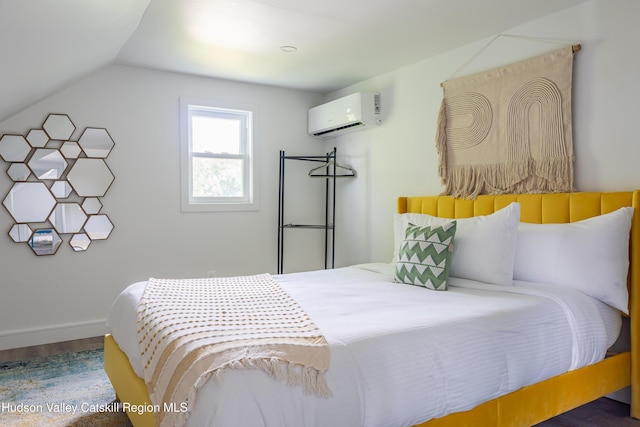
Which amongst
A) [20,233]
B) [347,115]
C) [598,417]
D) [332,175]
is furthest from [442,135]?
[20,233]

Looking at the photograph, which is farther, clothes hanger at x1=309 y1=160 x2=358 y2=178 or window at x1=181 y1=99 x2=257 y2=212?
clothes hanger at x1=309 y1=160 x2=358 y2=178

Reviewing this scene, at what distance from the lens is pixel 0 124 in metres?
3.38

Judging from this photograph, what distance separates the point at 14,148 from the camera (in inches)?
A: 134

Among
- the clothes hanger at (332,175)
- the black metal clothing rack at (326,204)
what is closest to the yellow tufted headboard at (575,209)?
the clothes hanger at (332,175)

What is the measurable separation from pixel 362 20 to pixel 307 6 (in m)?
0.41

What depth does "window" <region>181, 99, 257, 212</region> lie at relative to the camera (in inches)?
164

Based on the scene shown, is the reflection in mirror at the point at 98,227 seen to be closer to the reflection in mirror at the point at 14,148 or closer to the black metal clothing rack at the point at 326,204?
the reflection in mirror at the point at 14,148

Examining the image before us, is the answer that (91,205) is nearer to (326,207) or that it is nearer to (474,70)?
(326,207)

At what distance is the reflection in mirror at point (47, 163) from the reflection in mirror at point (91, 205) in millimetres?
286

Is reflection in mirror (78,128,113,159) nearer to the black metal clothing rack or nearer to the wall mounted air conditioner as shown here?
the black metal clothing rack

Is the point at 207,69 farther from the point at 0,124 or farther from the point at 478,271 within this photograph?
the point at 478,271

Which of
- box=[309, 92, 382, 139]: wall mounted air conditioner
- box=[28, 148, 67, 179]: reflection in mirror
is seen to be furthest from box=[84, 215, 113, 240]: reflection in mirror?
box=[309, 92, 382, 139]: wall mounted air conditioner

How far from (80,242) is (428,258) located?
2832mm

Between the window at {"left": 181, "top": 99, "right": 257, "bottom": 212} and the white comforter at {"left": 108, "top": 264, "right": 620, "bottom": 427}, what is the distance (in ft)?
6.27
